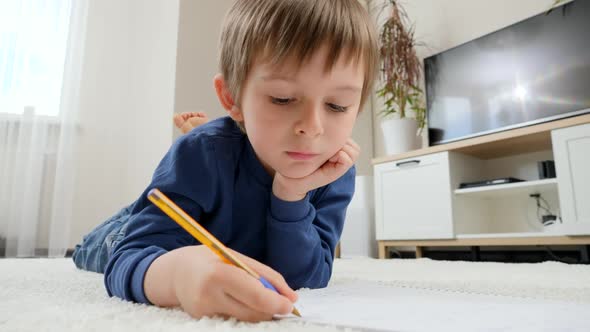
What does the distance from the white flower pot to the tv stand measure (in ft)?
A: 0.45

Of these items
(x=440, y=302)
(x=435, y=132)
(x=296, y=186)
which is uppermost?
(x=435, y=132)

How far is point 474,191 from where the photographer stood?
1.91 m

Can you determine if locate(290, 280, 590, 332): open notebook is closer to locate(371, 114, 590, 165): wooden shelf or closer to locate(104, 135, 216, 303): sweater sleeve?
locate(104, 135, 216, 303): sweater sleeve

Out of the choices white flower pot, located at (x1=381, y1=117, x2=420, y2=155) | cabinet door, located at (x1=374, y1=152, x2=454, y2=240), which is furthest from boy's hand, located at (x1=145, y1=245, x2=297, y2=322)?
white flower pot, located at (x1=381, y1=117, x2=420, y2=155)

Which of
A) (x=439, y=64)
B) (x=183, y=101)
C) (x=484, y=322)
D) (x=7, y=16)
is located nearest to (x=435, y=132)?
Answer: (x=439, y=64)

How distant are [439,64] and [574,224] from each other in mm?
1128

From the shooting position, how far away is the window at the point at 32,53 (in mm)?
2445

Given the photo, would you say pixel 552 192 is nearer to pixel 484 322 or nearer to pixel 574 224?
pixel 574 224

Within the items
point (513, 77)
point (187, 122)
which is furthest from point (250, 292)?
point (513, 77)

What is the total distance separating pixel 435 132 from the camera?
2326 millimetres

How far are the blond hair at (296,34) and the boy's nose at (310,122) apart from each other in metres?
0.05

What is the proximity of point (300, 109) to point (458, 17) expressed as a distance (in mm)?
2359

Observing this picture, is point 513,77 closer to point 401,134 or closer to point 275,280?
point 401,134

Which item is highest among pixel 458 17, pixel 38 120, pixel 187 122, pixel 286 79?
pixel 458 17
